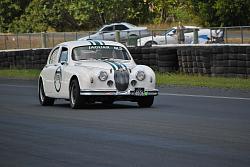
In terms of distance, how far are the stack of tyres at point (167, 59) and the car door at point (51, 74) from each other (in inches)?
394

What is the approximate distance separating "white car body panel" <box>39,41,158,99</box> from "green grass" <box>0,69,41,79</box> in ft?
57.2

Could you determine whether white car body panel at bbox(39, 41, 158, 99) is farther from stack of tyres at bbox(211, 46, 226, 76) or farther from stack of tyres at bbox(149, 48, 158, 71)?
stack of tyres at bbox(149, 48, 158, 71)

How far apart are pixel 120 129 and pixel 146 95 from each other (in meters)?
4.56

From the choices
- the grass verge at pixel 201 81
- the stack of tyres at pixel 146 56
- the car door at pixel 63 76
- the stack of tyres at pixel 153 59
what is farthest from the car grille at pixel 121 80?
the stack of tyres at pixel 146 56

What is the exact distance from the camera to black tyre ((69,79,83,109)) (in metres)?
17.8

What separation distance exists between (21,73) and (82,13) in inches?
993

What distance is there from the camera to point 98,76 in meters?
17.5

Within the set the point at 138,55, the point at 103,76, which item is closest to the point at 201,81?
the point at 138,55

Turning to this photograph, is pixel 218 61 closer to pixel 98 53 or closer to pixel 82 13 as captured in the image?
pixel 98 53

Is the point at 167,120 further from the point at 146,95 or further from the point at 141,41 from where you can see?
the point at 141,41

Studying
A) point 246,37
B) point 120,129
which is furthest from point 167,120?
point 246,37

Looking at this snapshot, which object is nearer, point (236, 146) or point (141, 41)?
point (236, 146)

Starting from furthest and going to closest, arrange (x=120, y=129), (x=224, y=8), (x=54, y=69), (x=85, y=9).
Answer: (x=85, y=9) < (x=224, y=8) < (x=54, y=69) < (x=120, y=129)

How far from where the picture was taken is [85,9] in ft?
210
